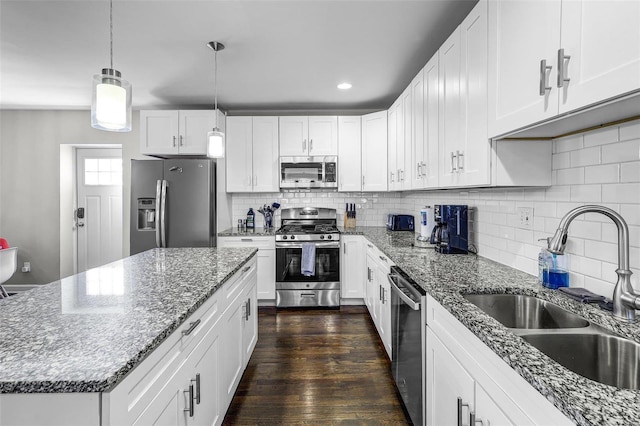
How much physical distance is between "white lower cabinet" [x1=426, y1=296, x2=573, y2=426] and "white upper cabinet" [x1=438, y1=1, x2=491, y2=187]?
777 mm

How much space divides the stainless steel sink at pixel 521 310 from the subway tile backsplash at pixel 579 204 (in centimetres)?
22

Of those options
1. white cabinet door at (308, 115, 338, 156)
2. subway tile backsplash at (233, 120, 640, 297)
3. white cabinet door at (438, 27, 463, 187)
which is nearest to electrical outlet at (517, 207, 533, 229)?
subway tile backsplash at (233, 120, 640, 297)

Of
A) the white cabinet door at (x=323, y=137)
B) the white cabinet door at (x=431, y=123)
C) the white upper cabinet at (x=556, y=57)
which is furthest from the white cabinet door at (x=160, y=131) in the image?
the white upper cabinet at (x=556, y=57)

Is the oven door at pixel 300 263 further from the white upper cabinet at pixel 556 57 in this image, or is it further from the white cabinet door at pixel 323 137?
the white upper cabinet at pixel 556 57

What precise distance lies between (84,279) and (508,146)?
224 cm

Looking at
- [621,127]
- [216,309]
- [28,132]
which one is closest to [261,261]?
[216,309]

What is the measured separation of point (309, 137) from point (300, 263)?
62.8 inches

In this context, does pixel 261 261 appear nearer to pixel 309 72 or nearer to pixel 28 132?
pixel 309 72

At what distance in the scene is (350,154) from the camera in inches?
168

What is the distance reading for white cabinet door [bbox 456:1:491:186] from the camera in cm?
166

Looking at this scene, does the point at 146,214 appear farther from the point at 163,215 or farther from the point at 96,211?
the point at 96,211

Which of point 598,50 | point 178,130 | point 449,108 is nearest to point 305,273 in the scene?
point 178,130

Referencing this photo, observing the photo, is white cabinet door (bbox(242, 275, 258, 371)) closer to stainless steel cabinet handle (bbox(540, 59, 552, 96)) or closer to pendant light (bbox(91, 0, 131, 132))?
pendant light (bbox(91, 0, 131, 132))

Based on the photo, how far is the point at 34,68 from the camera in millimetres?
3217
